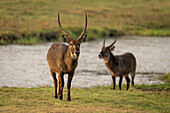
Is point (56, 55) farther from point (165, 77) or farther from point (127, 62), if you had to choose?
point (165, 77)

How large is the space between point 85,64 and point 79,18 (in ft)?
55.2

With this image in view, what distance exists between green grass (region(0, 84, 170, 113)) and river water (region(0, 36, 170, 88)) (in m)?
3.97

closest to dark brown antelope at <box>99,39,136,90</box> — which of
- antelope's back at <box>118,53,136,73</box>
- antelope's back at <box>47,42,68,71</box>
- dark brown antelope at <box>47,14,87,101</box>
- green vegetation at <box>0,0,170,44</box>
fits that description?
antelope's back at <box>118,53,136,73</box>

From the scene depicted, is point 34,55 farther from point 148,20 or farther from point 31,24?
point 148,20

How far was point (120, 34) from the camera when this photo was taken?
31938 millimetres

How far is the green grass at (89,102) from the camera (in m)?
7.62

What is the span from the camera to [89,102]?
28.0 feet

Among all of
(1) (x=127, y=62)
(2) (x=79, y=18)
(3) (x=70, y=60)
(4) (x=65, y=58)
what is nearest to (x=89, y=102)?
(3) (x=70, y=60)

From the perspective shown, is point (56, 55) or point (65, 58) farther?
point (56, 55)

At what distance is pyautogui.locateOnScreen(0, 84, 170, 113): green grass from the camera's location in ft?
25.0

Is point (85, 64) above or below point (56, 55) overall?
below

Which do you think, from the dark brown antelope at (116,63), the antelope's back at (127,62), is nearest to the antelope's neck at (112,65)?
the dark brown antelope at (116,63)

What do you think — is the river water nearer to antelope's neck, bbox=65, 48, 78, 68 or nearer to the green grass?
the green grass

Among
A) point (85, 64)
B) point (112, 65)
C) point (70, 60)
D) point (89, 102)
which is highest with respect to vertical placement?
point (70, 60)
